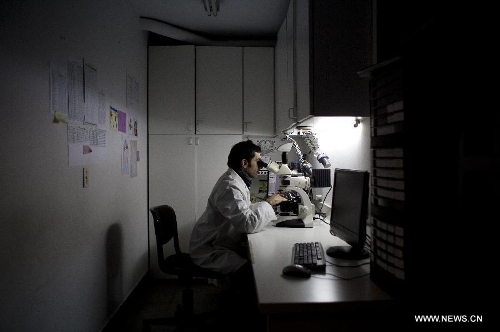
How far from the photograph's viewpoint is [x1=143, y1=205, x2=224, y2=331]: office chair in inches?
80.4

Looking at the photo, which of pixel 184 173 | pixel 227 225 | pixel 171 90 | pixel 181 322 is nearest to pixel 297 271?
pixel 227 225

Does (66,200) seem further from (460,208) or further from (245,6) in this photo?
(245,6)

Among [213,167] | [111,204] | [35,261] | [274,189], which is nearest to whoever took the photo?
[35,261]

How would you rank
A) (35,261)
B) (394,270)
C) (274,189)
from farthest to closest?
(274,189), (35,261), (394,270)

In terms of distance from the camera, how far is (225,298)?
289 cm

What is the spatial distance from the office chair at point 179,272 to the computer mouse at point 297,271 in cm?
88

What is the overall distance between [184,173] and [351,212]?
7.28 feet

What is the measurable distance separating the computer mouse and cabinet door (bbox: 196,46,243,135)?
2286mm

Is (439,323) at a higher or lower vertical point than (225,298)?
higher

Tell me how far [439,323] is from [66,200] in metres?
1.72

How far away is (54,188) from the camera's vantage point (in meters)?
1.55

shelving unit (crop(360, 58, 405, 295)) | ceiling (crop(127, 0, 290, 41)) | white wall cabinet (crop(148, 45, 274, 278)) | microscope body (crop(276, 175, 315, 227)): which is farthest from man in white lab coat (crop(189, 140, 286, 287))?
ceiling (crop(127, 0, 290, 41))

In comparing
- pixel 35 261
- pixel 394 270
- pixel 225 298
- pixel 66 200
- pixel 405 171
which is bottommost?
pixel 225 298

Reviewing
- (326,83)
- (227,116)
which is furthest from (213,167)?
Result: (326,83)
